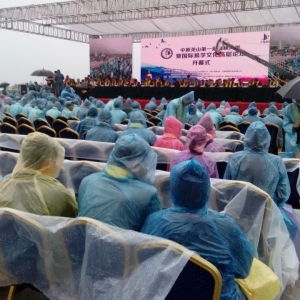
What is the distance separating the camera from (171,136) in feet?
12.9

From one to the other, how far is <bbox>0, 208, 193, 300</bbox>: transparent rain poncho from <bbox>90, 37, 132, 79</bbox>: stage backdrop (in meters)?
15.1

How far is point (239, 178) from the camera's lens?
2.78 meters

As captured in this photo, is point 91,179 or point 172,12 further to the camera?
point 172,12

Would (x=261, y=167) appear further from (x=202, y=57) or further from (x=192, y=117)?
(x=202, y=57)

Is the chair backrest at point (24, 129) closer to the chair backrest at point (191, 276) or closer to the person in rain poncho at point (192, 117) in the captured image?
the person in rain poncho at point (192, 117)

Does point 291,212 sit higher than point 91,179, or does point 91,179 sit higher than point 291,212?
point 91,179

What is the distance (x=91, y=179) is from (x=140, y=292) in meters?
0.70

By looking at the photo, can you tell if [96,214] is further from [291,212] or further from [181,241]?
[291,212]

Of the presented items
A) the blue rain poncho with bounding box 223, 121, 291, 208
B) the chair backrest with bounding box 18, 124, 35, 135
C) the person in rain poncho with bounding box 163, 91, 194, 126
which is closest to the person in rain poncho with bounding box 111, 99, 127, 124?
the person in rain poncho with bounding box 163, 91, 194, 126

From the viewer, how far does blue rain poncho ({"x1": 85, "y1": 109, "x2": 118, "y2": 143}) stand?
4.56m

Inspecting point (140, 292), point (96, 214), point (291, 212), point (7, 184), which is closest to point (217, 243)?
point (140, 292)

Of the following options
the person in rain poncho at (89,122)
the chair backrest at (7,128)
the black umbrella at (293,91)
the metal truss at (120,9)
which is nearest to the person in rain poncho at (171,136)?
the black umbrella at (293,91)

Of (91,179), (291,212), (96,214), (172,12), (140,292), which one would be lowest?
(291,212)

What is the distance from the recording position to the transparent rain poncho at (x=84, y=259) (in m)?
1.33
